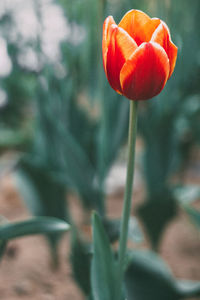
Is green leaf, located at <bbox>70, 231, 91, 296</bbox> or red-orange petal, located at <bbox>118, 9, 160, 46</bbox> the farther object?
A: green leaf, located at <bbox>70, 231, 91, 296</bbox>

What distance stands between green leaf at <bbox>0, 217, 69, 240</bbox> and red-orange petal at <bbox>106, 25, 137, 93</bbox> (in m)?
0.26

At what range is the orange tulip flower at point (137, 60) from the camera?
1.24ft

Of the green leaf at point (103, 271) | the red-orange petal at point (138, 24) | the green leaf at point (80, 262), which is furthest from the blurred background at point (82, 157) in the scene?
the red-orange petal at point (138, 24)

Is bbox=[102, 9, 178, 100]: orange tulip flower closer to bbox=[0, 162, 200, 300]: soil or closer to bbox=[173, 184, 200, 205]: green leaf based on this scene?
bbox=[173, 184, 200, 205]: green leaf

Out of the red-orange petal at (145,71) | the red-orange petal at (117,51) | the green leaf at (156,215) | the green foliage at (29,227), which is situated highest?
the red-orange petal at (117,51)

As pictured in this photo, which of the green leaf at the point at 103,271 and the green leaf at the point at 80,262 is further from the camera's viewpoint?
the green leaf at the point at 80,262

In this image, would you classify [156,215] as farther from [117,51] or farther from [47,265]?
[117,51]

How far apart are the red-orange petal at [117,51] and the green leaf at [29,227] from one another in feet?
0.85

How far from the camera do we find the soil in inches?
35.4

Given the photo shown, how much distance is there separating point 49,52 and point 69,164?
539 millimetres

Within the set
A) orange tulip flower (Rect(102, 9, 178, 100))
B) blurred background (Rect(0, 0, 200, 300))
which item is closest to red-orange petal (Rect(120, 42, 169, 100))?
orange tulip flower (Rect(102, 9, 178, 100))

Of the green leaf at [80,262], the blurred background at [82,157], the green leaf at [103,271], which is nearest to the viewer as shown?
the green leaf at [103,271]

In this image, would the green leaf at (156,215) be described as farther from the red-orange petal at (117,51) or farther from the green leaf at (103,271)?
the red-orange petal at (117,51)

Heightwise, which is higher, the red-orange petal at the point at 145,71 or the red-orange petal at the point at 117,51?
the red-orange petal at the point at 117,51
